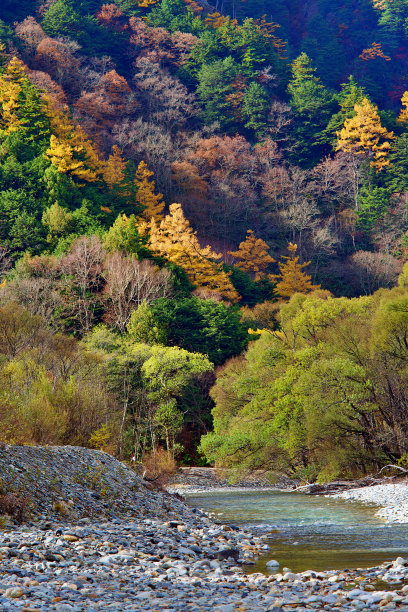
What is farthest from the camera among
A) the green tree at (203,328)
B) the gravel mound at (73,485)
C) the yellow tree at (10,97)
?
the yellow tree at (10,97)

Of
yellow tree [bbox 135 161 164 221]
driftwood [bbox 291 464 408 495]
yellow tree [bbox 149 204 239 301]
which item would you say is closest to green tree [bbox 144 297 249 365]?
yellow tree [bbox 149 204 239 301]

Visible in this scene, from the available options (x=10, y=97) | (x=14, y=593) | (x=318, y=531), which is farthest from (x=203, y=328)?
(x=14, y=593)

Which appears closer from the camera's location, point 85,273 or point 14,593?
point 14,593

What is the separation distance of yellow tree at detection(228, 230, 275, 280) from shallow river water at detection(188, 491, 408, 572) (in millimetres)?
40118

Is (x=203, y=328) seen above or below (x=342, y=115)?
below

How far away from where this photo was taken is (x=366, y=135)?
235 ft

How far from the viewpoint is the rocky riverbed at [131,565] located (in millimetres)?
7207

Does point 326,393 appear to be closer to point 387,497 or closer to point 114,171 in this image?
point 387,497

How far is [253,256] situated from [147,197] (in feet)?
37.7

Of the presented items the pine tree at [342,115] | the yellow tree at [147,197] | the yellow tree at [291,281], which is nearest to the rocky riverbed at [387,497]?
the yellow tree at [291,281]

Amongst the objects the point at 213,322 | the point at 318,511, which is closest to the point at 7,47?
the point at 213,322

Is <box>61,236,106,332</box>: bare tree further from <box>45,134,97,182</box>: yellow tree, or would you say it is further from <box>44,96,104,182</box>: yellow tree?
<box>44,96,104,182</box>: yellow tree

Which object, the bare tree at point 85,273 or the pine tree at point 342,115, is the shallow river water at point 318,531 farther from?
the pine tree at point 342,115

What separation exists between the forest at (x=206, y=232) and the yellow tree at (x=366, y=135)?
0.72ft
